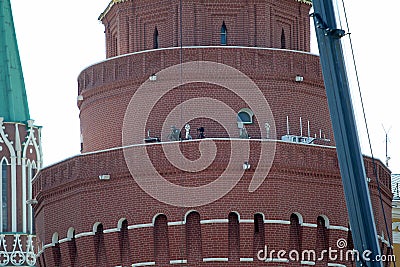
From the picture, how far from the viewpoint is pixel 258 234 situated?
40906 mm

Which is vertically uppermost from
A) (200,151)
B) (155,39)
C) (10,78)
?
(10,78)

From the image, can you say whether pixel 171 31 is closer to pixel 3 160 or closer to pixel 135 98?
pixel 135 98

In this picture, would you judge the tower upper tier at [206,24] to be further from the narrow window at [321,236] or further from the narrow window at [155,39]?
the narrow window at [321,236]

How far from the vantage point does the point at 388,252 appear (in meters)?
44.6

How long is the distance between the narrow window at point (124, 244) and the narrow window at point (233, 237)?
8.96 ft

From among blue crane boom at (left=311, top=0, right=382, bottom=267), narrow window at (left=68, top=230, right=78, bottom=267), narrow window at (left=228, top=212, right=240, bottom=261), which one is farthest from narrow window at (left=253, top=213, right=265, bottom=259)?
blue crane boom at (left=311, top=0, right=382, bottom=267)

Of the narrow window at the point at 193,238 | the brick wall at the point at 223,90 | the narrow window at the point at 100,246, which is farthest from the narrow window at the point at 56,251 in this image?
the narrow window at the point at 193,238

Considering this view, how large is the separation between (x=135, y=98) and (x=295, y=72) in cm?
444

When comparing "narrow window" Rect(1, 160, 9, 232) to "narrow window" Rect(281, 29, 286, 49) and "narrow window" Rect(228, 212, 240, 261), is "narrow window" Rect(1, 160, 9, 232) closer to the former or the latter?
"narrow window" Rect(281, 29, 286, 49)

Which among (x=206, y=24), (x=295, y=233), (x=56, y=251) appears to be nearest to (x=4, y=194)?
(x=56, y=251)

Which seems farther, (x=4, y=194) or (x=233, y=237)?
(x=4, y=194)

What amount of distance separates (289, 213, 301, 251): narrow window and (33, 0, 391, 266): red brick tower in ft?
0.09

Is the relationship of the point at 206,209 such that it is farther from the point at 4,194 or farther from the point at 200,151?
the point at 4,194

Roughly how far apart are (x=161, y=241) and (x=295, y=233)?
3527 mm
